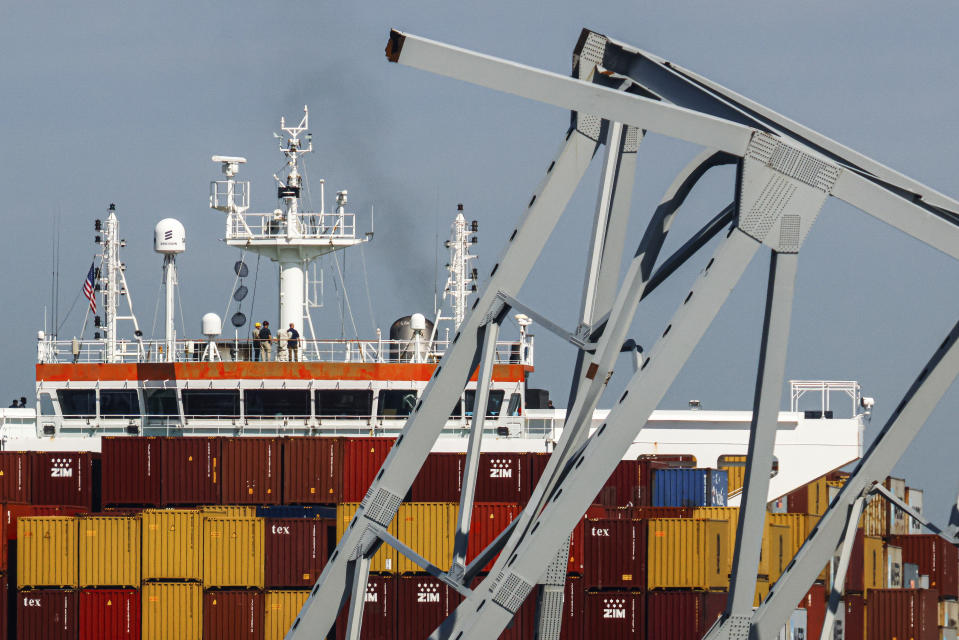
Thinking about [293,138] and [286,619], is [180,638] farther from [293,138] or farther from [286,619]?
[293,138]

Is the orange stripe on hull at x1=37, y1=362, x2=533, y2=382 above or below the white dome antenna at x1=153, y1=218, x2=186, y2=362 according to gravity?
below

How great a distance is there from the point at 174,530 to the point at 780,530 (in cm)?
1431

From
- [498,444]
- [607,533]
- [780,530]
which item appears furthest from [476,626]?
[498,444]

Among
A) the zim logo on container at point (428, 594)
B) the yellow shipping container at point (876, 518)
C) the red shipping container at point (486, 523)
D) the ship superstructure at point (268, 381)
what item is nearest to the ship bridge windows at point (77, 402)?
the ship superstructure at point (268, 381)

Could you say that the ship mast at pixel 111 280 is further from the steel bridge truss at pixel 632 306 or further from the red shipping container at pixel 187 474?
the steel bridge truss at pixel 632 306

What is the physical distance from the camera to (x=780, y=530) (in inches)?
1318

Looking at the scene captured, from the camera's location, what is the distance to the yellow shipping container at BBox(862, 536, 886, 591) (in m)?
36.2

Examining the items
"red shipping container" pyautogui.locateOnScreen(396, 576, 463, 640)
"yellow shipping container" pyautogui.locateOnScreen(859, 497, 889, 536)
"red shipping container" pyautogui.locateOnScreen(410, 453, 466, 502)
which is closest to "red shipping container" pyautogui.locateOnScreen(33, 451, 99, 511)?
"red shipping container" pyautogui.locateOnScreen(410, 453, 466, 502)

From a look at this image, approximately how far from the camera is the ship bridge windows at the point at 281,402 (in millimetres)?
38156

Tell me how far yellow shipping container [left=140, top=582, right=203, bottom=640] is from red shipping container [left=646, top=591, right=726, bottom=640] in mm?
9312

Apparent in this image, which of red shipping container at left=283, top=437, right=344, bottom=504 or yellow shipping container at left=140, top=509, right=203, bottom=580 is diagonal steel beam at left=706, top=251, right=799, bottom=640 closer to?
yellow shipping container at left=140, top=509, right=203, bottom=580

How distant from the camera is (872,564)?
3747 centimetres

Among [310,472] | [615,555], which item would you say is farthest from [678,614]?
[310,472]

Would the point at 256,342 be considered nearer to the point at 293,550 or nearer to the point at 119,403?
the point at 119,403
